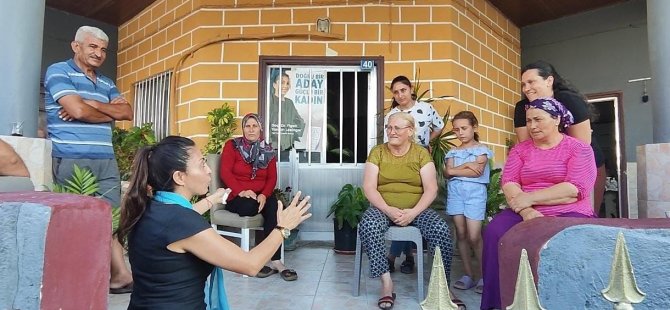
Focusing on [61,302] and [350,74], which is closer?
[61,302]

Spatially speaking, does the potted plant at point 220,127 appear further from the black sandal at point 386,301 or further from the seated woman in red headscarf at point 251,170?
the black sandal at point 386,301

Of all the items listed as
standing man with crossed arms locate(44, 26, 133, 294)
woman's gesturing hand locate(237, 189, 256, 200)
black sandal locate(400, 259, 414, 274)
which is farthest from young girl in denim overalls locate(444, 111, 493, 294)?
standing man with crossed arms locate(44, 26, 133, 294)

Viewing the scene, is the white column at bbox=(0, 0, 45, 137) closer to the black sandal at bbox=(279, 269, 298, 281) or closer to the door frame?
the black sandal at bbox=(279, 269, 298, 281)

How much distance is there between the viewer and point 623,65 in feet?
17.7

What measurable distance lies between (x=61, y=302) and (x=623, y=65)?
6.06m

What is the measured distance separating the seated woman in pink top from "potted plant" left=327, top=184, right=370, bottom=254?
1.67m

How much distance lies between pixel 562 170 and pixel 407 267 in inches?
56.9

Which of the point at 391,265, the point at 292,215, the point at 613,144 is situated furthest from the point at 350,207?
the point at 613,144

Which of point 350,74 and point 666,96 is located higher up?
point 350,74

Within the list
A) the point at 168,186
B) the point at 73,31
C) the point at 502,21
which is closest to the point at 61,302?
the point at 168,186

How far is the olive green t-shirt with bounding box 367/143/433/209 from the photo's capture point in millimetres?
2875

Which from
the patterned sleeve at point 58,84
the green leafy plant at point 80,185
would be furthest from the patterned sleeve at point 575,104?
the patterned sleeve at point 58,84

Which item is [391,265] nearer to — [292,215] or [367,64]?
[292,215]

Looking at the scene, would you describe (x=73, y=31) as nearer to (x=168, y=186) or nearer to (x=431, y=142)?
(x=431, y=142)
